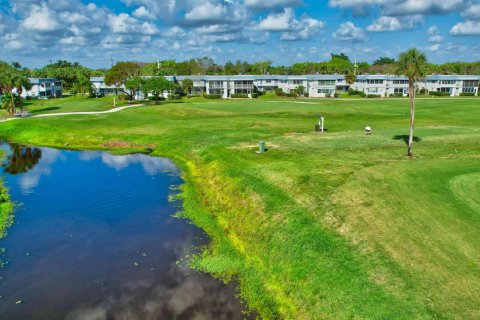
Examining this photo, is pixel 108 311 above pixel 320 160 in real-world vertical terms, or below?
below

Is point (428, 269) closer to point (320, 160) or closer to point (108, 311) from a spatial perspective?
point (108, 311)

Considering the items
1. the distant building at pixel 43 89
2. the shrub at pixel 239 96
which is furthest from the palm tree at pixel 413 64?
the distant building at pixel 43 89

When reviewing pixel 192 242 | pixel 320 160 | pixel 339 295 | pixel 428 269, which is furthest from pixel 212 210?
pixel 428 269

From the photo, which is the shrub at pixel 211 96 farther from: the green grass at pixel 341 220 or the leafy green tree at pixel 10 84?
the green grass at pixel 341 220

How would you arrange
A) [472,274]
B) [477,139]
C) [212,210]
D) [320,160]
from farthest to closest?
[477,139], [320,160], [212,210], [472,274]

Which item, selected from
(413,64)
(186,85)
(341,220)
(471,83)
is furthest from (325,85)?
(341,220)

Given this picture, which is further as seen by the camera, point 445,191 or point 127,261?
point 445,191

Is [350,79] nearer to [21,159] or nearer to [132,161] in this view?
[132,161]

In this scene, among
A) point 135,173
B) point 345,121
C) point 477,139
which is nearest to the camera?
point 135,173
